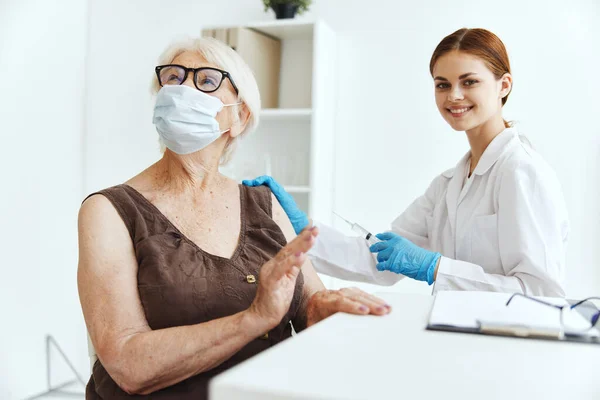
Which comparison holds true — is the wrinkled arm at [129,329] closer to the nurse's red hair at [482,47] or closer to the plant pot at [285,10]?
the nurse's red hair at [482,47]

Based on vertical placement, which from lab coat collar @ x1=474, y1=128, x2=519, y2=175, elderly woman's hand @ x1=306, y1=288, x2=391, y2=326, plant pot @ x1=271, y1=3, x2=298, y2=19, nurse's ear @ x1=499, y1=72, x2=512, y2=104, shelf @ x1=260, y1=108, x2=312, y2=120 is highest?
plant pot @ x1=271, y1=3, x2=298, y2=19

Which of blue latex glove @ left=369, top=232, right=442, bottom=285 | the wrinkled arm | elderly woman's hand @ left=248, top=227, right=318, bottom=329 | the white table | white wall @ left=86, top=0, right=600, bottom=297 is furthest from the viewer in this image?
white wall @ left=86, top=0, right=600, bottom=297

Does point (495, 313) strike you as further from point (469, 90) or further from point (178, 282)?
point (469, 90)

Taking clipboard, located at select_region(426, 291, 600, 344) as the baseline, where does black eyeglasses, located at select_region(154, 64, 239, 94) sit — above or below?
above

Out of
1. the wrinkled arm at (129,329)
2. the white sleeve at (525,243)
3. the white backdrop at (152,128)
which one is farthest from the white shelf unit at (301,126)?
the wrinkled arm at (129,329)

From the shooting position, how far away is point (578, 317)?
89cm

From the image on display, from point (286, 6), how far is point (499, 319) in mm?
2495

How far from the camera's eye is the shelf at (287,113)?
2.98m

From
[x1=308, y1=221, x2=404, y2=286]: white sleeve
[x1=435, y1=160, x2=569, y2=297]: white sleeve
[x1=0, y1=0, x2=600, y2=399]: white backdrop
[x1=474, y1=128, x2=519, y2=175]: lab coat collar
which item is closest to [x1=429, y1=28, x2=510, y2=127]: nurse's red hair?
[x1=474, y1=128, x2=519, y2=175]: lab coat collar

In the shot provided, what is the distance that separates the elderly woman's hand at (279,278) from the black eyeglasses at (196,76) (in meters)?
0.60

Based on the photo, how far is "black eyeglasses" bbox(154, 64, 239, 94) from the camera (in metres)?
1.43

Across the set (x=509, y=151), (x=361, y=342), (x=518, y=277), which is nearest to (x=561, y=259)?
(x=518, y=277)

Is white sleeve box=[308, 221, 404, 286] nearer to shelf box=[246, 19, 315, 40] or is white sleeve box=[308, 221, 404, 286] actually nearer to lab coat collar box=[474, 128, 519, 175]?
lab coat collar box=[474, 128, 519, 175]

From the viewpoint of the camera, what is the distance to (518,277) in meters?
1.71
